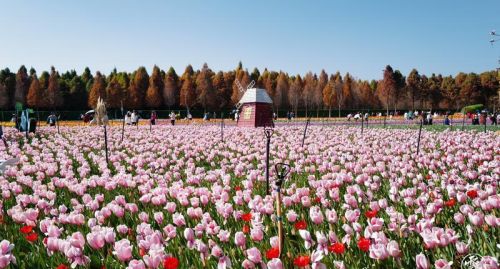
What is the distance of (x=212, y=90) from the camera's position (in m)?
73.5

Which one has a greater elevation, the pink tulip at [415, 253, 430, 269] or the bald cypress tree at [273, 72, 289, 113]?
the bald cypress tree at [273, 72, 289, 113]

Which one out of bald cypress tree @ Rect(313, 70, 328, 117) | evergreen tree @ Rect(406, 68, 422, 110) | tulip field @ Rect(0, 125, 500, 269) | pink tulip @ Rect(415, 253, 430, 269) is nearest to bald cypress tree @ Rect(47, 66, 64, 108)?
bald cypress tree @ Rect(313, 70, 328, 117)

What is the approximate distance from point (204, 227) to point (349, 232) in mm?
1245

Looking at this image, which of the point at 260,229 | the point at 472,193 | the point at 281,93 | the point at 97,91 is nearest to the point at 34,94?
the point at 97,91

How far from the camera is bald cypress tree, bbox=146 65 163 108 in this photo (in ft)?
246

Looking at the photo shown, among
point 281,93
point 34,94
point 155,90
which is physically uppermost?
point 155,90

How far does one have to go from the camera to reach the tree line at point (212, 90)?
72125 mm

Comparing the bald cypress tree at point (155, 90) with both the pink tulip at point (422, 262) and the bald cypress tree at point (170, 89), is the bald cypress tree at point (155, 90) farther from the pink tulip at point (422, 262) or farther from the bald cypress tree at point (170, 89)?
the pink tulip at point (422, 262)

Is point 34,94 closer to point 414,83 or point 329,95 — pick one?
point 329,95

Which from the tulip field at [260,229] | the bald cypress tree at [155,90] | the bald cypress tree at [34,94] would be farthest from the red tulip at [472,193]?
the bald cypress tree at [34,94]

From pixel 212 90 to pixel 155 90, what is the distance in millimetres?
10287

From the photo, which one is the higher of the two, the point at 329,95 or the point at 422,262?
the point at 329,95

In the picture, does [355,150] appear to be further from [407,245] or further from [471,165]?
[407,245]

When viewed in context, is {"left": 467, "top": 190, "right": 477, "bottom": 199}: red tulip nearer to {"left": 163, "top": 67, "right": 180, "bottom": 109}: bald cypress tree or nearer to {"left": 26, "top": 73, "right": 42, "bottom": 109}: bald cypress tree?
{"left": 163, "top": 67, "right": 180, "bottom": 109}: bald cypress tree
